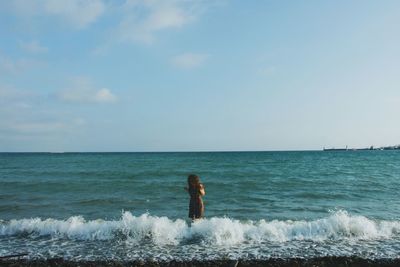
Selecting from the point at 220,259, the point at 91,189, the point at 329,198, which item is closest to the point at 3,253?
the point at 220,259

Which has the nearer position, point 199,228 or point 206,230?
point 206,230

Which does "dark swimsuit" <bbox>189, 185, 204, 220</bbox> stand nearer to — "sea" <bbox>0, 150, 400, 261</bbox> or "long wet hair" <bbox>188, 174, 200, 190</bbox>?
"long wet hair" <bbox>188, 174, 200, 190</bbox>

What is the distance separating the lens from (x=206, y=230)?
1157 cm

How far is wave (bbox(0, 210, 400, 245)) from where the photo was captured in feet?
37.4

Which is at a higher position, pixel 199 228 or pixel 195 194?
pixel 195 194

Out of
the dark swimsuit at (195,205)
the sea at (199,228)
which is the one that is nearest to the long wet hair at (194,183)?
the dark swimsuit at (195,205)

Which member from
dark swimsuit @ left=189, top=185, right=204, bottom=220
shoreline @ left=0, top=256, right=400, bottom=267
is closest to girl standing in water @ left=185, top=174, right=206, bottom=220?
dark swimsuit @ left=189, top=185, right=204, bottom=220

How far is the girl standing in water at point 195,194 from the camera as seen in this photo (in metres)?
11.1

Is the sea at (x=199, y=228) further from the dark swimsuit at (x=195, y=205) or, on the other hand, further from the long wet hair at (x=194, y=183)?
the long wet hair at (x=194, y=183)

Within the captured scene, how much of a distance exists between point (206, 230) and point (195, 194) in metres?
1.21

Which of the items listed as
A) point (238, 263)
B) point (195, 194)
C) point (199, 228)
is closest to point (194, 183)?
point (195, 194)

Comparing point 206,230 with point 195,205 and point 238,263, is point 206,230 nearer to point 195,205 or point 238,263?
point 195,205

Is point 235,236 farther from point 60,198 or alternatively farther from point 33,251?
point 60,198

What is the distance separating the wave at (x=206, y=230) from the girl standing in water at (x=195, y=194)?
409mm
